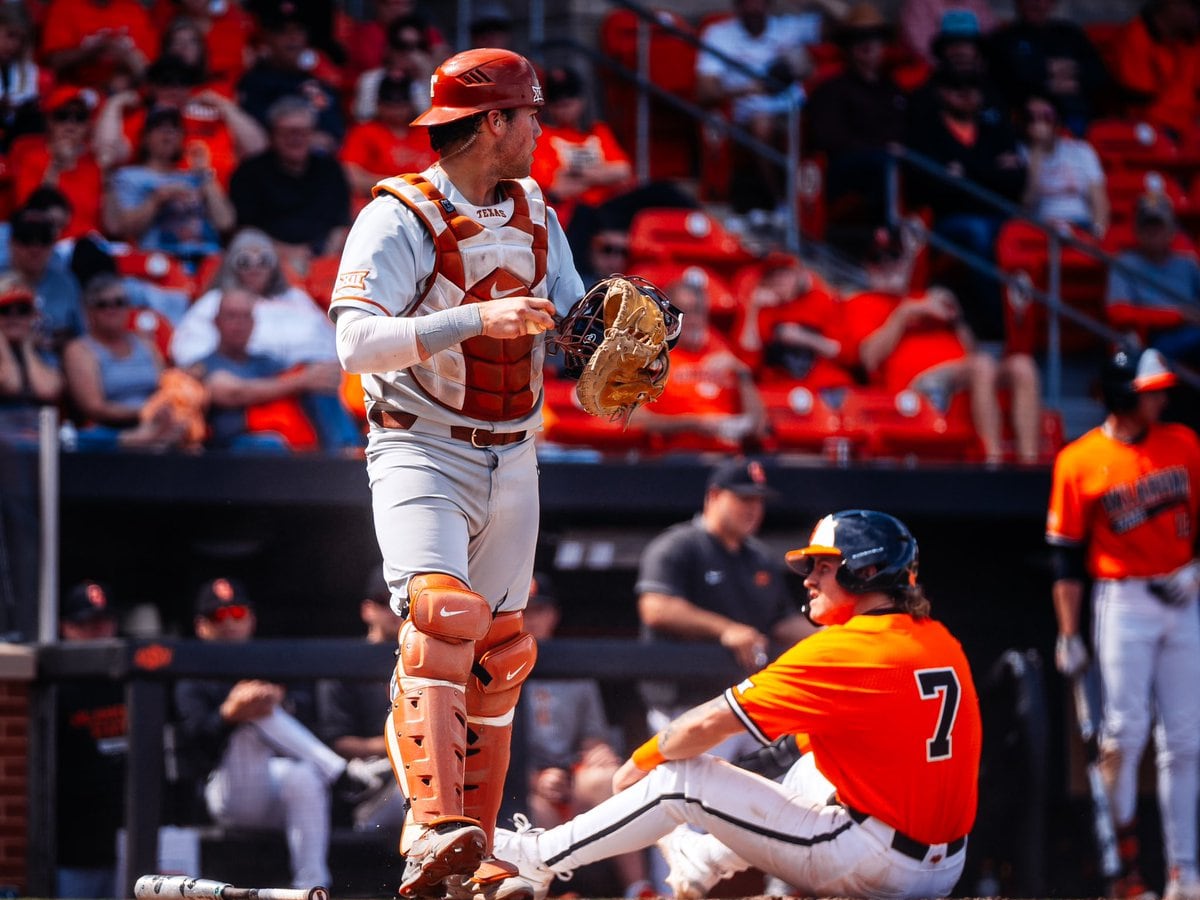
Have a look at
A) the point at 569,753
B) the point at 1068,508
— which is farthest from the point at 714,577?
the point at 1068,508

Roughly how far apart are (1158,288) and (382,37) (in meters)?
4.50

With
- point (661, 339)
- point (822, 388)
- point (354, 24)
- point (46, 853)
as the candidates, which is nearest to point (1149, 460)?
point (822, 388)

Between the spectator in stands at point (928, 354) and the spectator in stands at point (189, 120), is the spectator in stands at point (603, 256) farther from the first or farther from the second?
the spectator in stands at point (189, 120)

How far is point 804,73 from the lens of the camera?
1111 cm

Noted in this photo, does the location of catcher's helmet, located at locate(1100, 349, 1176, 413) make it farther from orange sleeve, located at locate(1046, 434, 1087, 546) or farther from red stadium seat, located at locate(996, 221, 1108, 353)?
red stadium seat, located at locate(996, 221, 1108, 353)

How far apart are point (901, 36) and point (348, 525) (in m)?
5.83

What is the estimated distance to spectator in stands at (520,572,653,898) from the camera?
6555 mm

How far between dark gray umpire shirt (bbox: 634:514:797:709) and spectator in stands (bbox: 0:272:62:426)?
2543mm

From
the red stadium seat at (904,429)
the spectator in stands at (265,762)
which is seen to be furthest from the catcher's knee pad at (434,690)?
the red stadium seat at (904,429)

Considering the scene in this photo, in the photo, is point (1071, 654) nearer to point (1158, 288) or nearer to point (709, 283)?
point (709, 283)

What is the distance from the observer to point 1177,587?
754 cm

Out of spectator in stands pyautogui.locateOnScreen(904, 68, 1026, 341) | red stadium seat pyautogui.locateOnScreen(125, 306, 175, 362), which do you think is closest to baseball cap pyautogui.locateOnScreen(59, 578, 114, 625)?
red stadium seat pyautogui.locateOnScreen(125, 306, 175, 362)

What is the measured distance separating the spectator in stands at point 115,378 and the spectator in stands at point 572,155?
248cm

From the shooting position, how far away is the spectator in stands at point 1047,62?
37.3ft
